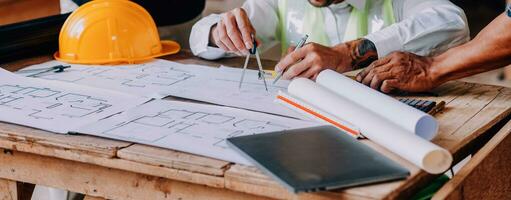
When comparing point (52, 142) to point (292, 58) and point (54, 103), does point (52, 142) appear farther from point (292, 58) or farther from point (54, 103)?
point (292, 58)

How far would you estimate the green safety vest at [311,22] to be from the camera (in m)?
2.16

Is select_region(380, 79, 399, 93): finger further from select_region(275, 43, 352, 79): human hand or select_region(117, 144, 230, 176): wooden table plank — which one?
select_region(117, 144, 230, 176): wooden table plank

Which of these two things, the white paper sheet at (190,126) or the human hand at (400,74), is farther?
the human hand at (400,74)

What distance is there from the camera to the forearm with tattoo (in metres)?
1.84

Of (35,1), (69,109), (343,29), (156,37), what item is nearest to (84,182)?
(69,109)

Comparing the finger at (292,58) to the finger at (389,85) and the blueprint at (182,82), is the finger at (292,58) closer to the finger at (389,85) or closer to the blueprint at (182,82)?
the blueprint at (182,82)

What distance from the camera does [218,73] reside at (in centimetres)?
187

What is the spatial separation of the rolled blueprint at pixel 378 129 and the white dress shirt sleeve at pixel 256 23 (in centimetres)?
62

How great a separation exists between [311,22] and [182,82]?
0.60 meters

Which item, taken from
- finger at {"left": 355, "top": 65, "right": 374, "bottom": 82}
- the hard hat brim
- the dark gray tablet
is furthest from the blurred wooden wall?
the dark gray tablet

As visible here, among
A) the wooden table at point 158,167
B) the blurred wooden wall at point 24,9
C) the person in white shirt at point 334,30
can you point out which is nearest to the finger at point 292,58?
the person in white shirt at point 334,30

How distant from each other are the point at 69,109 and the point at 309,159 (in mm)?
625

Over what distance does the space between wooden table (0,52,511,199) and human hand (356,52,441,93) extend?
0.11m

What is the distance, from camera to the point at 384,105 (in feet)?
4.45
